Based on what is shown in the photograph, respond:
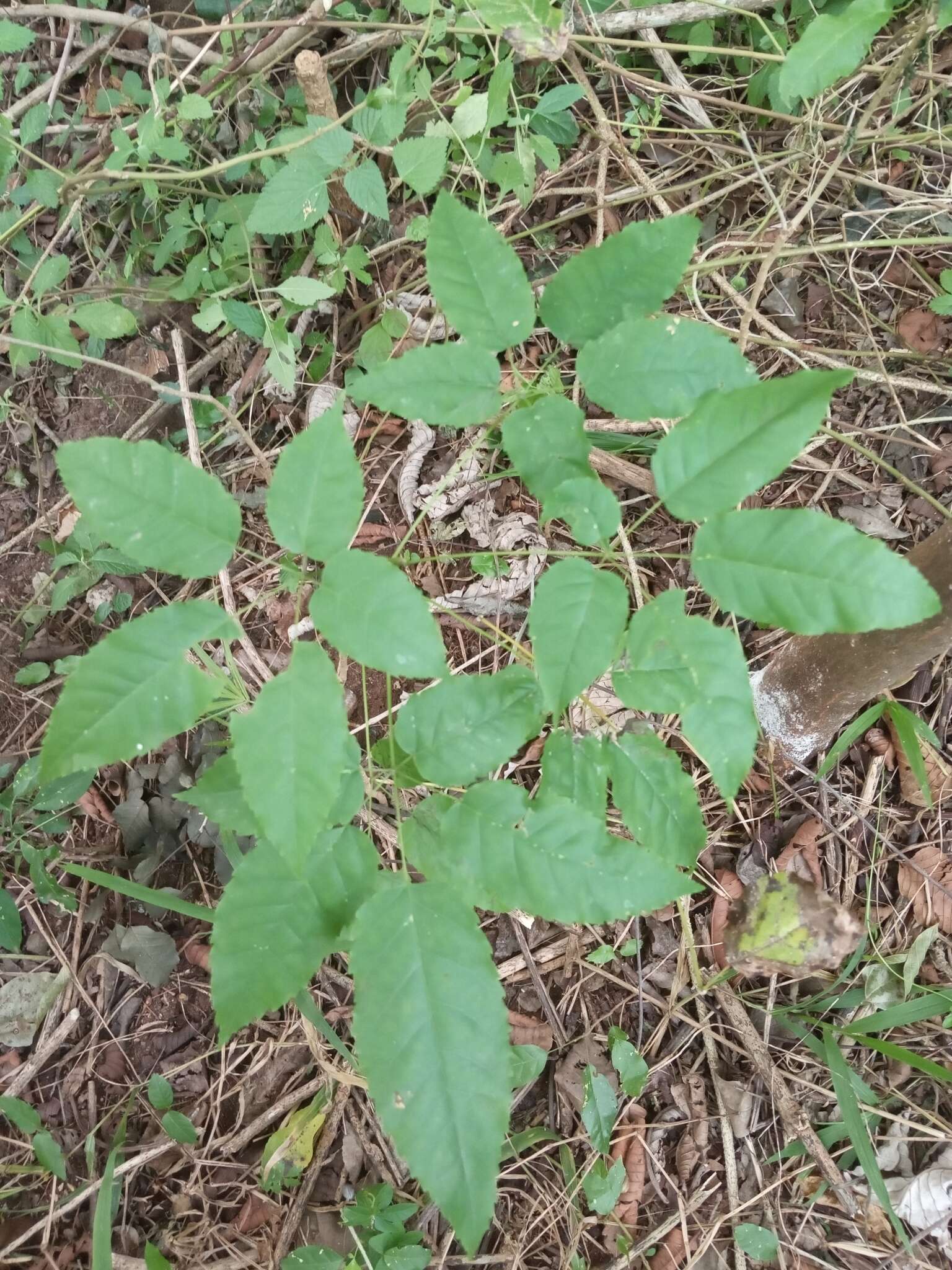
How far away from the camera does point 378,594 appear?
101cm

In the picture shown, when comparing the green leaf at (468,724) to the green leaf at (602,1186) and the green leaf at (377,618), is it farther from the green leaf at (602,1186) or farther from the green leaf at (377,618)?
the green leaf at (602,1186)

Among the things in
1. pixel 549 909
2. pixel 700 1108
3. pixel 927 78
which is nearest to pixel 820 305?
pixel 927 78

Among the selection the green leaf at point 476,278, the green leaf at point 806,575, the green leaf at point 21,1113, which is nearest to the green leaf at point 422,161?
the green leaf at point 476,278

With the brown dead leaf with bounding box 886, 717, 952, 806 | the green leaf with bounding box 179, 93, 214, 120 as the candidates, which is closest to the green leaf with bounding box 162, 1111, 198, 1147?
the brown dead leaf with bounding box 886, 717, 952, 806

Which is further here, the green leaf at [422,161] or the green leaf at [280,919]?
the green leaf at [422,161]

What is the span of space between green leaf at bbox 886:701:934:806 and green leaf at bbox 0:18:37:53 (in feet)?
7.99

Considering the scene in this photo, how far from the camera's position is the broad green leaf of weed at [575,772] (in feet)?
3.85

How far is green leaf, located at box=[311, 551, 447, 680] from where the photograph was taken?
98cm

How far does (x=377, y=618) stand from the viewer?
39.4 inches

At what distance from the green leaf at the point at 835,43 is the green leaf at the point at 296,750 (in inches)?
50.8

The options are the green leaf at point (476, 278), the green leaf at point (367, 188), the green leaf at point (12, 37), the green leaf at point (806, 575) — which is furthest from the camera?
the green leaf at point (12, 37)

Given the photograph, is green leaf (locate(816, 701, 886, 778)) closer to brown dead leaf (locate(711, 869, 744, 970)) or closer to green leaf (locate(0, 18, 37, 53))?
brown dead leaf (locate(711, 869, 744, 970))

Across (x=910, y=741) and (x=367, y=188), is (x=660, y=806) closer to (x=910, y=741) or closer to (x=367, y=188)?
(x=910, y=741)

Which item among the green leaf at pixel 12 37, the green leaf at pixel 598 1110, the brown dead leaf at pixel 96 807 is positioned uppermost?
the green leaf at pixel 12 37
